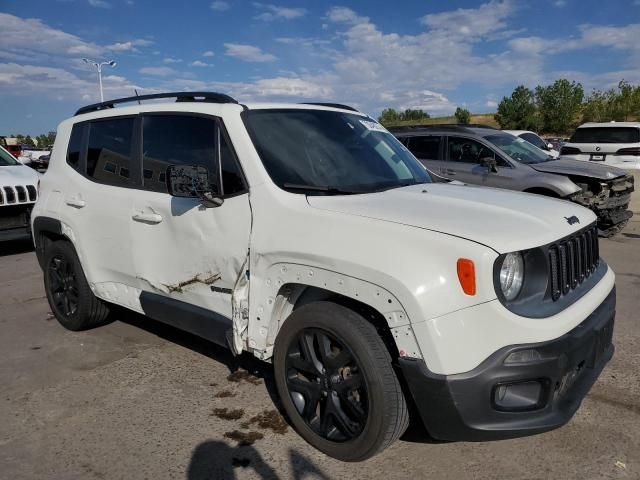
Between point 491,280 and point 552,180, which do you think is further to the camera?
point 552,180

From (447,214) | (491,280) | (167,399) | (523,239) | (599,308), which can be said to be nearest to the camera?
(491,280)

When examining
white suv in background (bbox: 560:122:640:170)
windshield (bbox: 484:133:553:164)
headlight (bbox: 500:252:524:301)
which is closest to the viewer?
headlight (bbox: 500:252:524:301)

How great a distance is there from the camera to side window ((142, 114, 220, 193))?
3398 millimetres

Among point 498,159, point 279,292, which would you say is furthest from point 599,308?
point 498,159

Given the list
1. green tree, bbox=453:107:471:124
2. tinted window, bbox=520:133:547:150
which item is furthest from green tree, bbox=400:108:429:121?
tinted window, bbox=520:133:547:150

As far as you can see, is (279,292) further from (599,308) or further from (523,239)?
(599,308)

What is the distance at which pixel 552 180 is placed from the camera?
26.2 feet

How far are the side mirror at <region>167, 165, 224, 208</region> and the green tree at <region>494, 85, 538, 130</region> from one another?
7837cm

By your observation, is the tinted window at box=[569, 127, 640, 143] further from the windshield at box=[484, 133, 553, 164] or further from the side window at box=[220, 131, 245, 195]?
the side window at box=[220, 131, 245, 195]

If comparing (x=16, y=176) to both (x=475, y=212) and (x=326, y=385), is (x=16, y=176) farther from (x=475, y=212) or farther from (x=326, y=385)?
(x=475, y=212)

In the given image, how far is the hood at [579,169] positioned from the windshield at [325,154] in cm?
513

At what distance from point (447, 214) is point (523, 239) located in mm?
379

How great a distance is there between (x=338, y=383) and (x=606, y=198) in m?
6.98

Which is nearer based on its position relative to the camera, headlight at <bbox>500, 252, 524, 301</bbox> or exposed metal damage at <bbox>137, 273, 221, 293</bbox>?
headlight at <bbox>500, 252, 524, 301</bbox>
